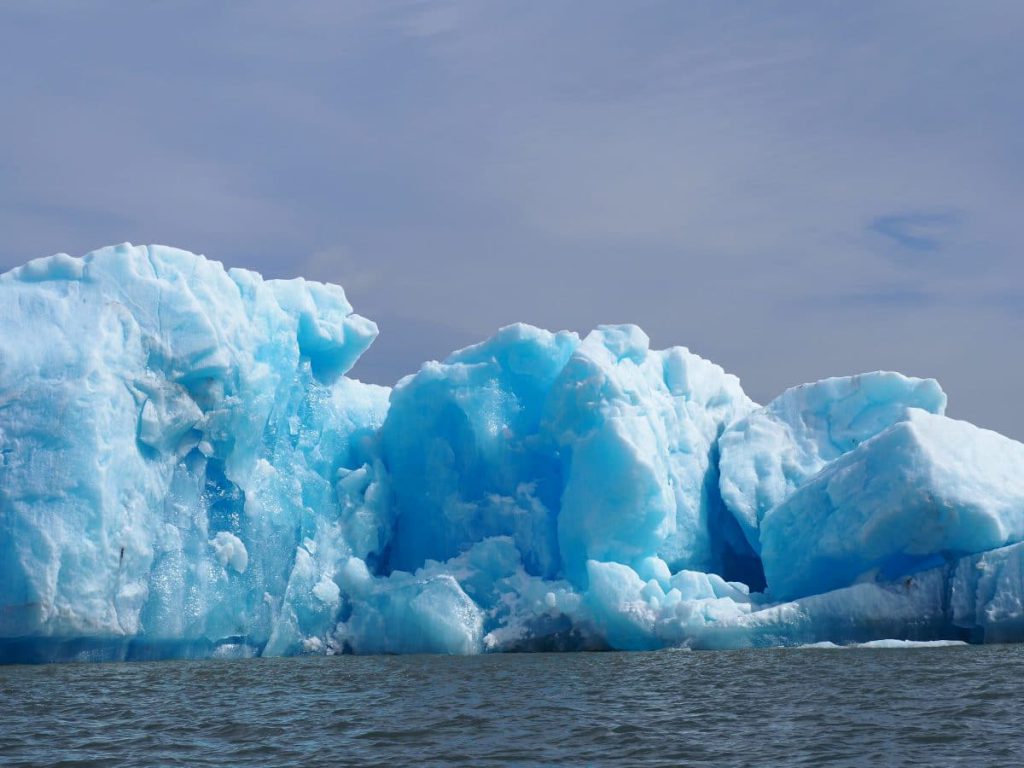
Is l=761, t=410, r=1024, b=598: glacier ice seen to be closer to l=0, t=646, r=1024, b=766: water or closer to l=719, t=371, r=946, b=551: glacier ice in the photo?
l=719, t=371, r=946, b=551: glacier ice

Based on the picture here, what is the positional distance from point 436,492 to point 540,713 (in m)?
9.61

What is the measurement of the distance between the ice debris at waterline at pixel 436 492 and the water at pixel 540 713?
1.41 m

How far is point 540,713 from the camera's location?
35.4 ft

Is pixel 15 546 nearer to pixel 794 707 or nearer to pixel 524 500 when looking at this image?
pixel 524 500

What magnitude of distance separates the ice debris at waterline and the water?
141cm

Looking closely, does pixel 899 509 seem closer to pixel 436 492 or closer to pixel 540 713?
pixel 436 492

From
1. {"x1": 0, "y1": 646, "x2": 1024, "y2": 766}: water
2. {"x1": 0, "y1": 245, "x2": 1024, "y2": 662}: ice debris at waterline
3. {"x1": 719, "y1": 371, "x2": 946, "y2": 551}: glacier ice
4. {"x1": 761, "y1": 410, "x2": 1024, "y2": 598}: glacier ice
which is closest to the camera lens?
{"x1": 0, "y1": 646, "x2": 1024, "y2": 766}: water

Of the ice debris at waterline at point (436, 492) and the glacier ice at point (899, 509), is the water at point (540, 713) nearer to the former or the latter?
the ice debris at waterline at point (436, 492)

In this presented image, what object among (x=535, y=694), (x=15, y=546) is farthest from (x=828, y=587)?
(x=15, y=546)

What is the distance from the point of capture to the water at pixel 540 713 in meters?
8.62

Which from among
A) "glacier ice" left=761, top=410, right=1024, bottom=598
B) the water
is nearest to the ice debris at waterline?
"glacier ice" left=761, top=410, right=1024, bottom=598

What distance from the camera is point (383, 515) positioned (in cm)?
2025

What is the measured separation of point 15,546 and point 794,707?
10.0m

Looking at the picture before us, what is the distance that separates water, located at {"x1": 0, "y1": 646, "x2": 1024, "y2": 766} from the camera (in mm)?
8617
